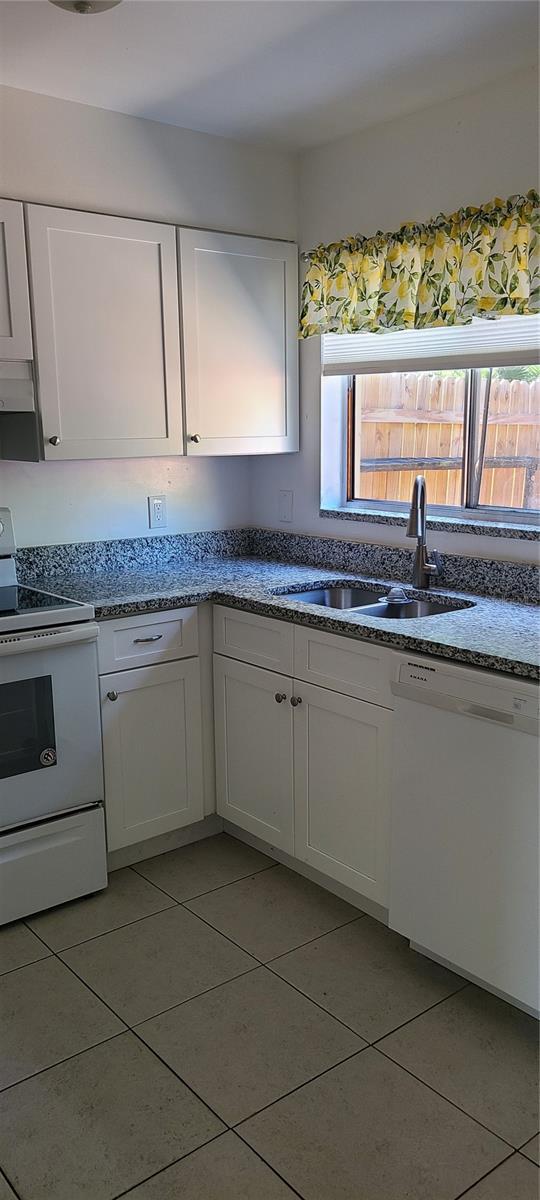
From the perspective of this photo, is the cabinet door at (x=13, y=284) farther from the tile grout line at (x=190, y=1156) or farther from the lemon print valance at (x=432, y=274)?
the tile grout line at (x=190, y=1156)

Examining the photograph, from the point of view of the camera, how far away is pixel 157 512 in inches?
131

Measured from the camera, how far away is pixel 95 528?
3164 mm

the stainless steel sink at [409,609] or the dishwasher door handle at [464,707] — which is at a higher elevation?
the stainless steel sink at [409,609]

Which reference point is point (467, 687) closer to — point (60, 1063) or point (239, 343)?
point (60, 1063)

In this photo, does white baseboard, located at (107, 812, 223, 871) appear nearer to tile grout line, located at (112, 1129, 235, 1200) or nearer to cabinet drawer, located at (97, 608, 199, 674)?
cabinet drawer, located at (97, 608, 199, 674)

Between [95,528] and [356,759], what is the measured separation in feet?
4.34

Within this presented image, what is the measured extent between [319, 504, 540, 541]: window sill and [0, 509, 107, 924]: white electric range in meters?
1.09

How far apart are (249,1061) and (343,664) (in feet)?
3.29

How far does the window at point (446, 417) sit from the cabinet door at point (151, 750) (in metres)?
1.01

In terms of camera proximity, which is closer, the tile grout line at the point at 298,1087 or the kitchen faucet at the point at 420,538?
the tile grout line at the point at 298,1087

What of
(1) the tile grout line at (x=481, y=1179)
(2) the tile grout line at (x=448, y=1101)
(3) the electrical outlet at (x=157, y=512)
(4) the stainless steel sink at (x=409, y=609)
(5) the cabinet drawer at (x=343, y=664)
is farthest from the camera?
(3) the electrical outlet at (x=157, y=512)

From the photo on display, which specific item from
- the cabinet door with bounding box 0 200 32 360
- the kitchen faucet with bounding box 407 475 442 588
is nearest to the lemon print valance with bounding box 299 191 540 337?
the kitchen faucet with bounding box 407 475 442 588

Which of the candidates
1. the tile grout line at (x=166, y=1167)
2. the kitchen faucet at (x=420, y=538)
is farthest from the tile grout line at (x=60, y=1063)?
the kitchen faucet at (x=420, y=538)

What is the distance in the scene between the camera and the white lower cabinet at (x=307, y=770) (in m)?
2.41
